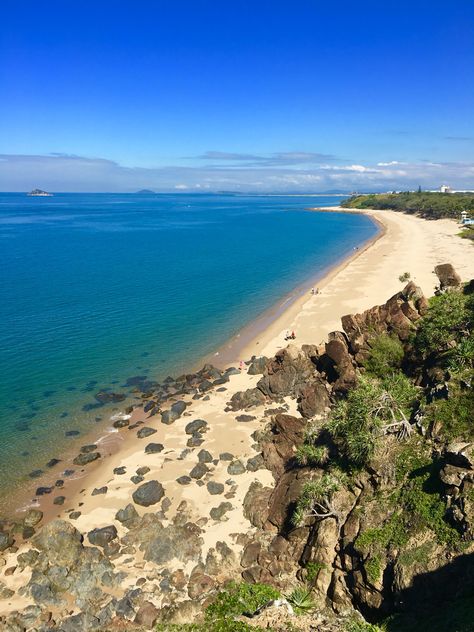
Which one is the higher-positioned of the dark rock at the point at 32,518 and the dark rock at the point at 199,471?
the dark rock at the point at 199,471

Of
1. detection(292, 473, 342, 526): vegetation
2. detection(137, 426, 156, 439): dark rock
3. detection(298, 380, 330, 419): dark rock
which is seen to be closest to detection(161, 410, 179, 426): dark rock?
detection(137, 426, 156, 439): dark rock

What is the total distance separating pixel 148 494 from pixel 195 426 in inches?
370

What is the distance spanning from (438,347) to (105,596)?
3041cm

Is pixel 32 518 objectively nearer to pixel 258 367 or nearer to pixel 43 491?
pixel 43 491

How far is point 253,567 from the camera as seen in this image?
2523cm

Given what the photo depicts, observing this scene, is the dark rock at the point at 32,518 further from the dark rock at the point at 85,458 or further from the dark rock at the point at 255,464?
the dark rock at the point at 255,464

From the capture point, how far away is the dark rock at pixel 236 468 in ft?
110

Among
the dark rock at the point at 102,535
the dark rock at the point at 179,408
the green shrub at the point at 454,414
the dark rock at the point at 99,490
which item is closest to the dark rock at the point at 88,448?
the dark rock at the point at 99,490

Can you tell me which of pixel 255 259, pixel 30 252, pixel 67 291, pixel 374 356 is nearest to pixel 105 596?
pixel 374 356

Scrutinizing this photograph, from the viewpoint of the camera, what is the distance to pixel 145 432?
132 feet

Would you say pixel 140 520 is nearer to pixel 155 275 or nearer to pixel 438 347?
pixel 438 347

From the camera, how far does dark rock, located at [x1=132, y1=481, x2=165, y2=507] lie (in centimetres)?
3103

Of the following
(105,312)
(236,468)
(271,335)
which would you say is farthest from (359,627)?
(105,312)

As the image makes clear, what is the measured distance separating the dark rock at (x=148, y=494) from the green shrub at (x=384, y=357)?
21.8m
